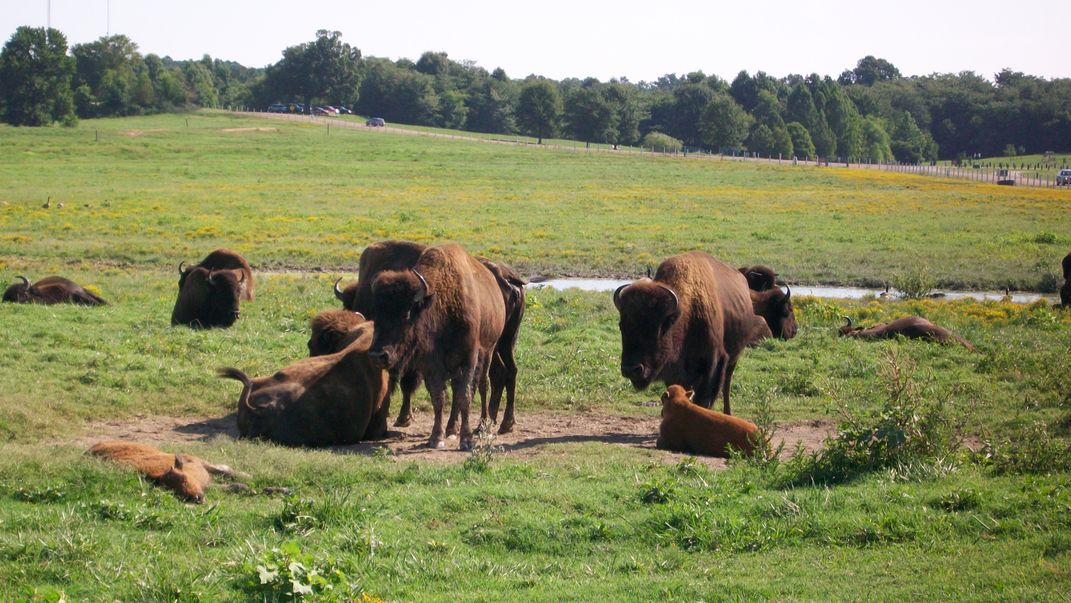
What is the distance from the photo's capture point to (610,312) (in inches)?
776

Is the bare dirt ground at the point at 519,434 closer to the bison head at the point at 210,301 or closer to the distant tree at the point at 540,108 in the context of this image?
the bison head at the point at 210,301

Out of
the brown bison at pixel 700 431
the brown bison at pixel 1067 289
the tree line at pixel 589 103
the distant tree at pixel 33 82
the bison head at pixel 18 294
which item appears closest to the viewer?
the brown bison at pixel 700 431

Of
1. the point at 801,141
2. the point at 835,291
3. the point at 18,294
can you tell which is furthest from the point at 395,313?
the point at 801,141

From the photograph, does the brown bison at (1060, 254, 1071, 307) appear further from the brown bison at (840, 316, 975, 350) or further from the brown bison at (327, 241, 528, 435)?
the brown bison at (327, 241, 528, 435)

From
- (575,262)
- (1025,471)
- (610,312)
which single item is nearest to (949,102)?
(575,262)

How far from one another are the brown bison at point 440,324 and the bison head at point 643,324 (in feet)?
4.86

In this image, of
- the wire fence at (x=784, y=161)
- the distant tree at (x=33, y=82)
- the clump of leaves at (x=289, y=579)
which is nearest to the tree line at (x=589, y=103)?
the distant tree at (x=33, y=82)

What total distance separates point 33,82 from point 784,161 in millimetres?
69182

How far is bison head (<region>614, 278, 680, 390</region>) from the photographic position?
1170 cm

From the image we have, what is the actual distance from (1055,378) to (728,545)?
835 centimetres

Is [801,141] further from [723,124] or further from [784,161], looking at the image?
[784,161]

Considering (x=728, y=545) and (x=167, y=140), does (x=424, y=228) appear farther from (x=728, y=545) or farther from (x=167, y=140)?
(x=167, y=140)

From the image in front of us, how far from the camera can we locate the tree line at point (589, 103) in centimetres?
11206

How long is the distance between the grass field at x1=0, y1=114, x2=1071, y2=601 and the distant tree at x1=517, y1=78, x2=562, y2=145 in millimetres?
84346
